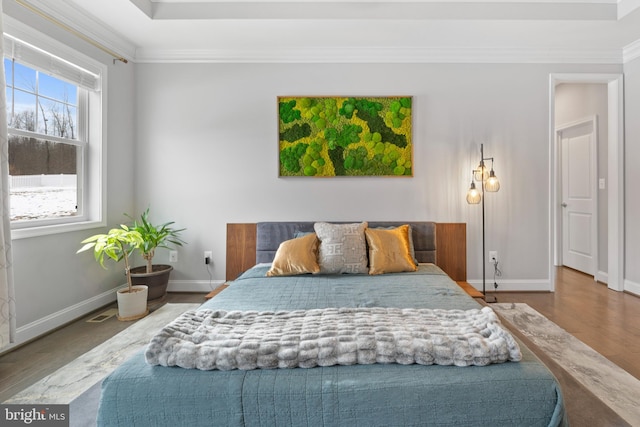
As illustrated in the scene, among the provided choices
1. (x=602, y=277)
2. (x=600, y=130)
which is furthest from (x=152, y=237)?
(x=600, y=130)

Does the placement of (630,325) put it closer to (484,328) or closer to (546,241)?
(546,241)

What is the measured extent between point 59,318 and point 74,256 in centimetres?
51

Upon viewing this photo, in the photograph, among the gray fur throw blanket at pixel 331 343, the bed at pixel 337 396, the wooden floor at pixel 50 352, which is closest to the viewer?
the bed at pixel 337 396

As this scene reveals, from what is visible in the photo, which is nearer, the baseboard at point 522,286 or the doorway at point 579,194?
the baseboard at point 522,286

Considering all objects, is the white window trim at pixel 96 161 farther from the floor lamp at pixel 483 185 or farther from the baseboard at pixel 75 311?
the floor lamp at pixel 483 185

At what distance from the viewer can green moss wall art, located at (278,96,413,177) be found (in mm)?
3438

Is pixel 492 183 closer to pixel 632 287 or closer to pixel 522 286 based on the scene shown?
pixel 522 286

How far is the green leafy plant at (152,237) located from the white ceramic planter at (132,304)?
38 centimetres

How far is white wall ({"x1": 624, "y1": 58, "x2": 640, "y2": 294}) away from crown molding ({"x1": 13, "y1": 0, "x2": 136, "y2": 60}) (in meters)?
5.14

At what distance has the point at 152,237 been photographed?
3.13 m

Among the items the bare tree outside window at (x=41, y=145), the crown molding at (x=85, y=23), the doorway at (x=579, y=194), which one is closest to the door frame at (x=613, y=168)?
the doorway at (x=579, y=194)

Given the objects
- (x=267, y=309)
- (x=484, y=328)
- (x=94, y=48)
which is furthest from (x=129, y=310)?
(x=484, y=328)

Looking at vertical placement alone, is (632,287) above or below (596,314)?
above

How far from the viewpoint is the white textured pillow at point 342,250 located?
8.69 feet
